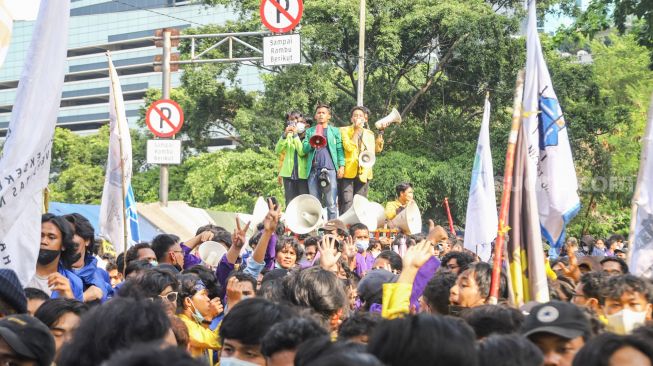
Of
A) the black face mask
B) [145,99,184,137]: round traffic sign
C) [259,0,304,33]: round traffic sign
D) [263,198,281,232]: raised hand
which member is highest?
[259,0,304,33]: round traffic sign

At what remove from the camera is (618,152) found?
35594 millimetres

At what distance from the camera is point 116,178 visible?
9.07 metres

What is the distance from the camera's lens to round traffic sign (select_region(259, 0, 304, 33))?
18.3 metres

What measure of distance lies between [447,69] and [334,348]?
3032 cm

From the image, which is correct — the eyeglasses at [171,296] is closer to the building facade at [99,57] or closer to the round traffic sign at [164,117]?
the round traffic sign at [164,117]

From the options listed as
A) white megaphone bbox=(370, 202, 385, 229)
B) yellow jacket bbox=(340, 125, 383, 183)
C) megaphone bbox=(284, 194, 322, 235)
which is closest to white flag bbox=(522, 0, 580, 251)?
megaphone bbox=(284, 194, 322, 235)

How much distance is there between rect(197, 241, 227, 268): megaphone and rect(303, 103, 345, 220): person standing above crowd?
361 cm

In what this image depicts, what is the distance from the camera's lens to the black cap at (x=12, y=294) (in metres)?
5.11

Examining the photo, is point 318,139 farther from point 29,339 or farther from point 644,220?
point 29,339

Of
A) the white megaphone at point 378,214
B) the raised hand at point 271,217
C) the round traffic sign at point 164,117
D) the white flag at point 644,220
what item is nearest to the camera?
the white flag at point 644,220

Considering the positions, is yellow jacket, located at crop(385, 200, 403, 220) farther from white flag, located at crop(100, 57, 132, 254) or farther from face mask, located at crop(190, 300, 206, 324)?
face mask, located at crop(190, 300, 206, 324)

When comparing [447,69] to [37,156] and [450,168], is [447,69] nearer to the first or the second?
[450,168]

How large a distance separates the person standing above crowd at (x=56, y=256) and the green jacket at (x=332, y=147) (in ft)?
22.2

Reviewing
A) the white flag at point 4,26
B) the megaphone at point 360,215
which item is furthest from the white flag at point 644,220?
the megaphone at point 360,215
